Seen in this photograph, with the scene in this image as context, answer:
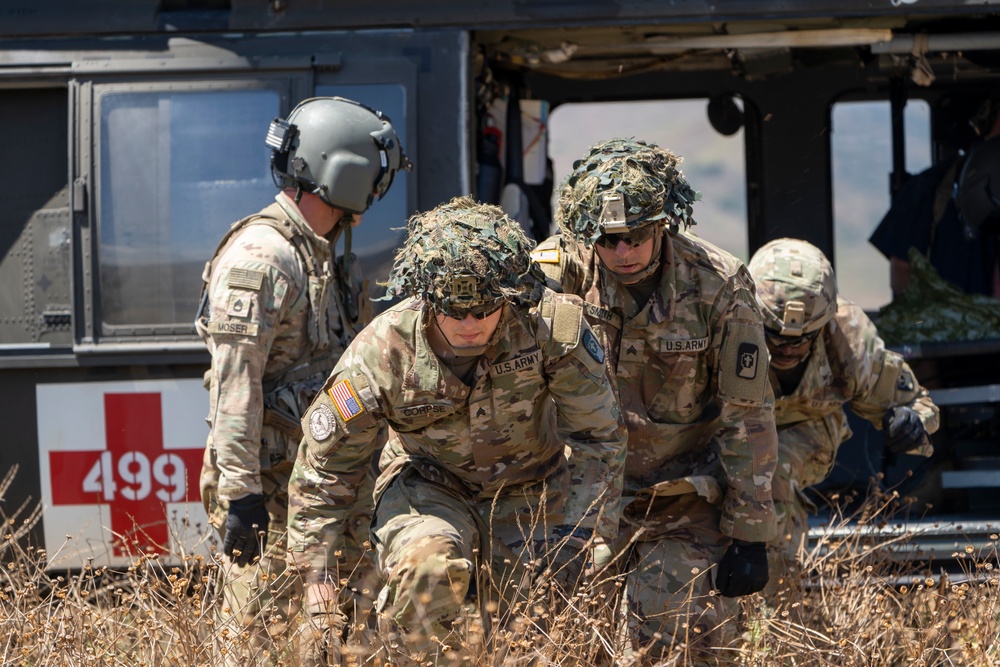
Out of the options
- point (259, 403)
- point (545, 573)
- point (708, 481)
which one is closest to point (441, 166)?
point (259, 403)

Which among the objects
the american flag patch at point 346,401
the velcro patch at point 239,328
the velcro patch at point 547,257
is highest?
the velcro patch at point 547,257

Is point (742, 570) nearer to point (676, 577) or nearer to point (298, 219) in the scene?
point (676, 577)

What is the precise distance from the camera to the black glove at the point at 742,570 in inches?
137

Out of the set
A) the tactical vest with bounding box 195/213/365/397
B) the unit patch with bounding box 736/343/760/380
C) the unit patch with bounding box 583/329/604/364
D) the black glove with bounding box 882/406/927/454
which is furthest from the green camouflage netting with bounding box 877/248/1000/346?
the tactical vest with bounding box 195/213/365/397

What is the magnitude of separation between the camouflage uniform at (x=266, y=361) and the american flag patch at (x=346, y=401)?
0.42 m

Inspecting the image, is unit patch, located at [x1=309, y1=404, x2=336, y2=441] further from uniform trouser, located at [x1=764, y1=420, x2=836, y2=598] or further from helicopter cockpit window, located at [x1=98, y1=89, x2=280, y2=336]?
uniform trouser, located at [x1=764, y1=420, x2=836, y2=598]

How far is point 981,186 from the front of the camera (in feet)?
18.0

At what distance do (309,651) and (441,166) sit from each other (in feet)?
5.86

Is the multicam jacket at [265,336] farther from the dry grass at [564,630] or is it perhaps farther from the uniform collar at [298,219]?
the dry grass at [564,630]

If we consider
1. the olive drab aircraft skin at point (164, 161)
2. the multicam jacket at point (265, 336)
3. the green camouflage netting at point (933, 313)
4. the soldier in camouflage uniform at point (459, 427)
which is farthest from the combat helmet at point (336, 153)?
the green camouflage netting at point (933, 313)

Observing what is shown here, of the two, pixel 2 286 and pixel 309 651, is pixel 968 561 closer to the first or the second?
pixel 309 651

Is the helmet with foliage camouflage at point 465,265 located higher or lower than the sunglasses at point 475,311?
higher

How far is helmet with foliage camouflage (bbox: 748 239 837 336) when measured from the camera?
3.99 m

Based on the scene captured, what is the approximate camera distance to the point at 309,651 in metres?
3.11
